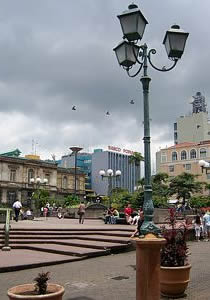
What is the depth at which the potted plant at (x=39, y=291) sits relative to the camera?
450 centimetres

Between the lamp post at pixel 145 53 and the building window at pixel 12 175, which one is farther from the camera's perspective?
the building window at pixel 12 175

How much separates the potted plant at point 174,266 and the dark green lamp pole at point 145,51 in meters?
0.57

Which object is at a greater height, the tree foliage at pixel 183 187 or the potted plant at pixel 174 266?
the tree foliage at pixel 183 187

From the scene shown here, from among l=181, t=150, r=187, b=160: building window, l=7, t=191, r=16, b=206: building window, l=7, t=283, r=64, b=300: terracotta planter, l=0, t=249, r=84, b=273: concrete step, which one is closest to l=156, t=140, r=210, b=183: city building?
l=181, t=150, r=187, b=160: building window

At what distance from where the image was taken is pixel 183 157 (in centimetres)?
8781

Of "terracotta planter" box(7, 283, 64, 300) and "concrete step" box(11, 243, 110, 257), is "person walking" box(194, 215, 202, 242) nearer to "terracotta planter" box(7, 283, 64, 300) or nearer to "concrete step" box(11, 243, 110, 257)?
"concrete step" box(11, 243, 110, 257)

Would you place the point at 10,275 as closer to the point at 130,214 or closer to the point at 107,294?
the point at 107,294

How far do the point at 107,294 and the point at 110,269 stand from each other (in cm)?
264

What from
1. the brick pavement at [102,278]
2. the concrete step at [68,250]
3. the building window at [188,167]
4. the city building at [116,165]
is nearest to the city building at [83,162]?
the city building at [116,165]

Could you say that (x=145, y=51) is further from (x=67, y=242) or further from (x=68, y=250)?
(x=67, y=242)

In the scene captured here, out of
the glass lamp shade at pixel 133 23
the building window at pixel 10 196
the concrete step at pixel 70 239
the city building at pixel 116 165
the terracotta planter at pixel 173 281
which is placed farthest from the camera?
the city building at pixel 116 165

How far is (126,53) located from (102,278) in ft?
16.3

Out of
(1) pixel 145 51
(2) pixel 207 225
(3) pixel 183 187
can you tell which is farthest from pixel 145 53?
(3) pixel 183 187

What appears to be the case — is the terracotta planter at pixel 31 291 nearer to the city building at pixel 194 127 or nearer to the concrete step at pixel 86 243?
the concrete step at pixel 86 243
